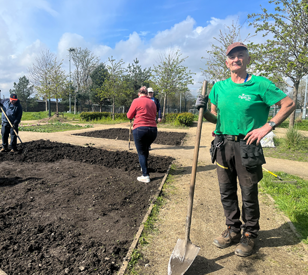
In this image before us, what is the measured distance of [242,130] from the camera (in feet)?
7.68

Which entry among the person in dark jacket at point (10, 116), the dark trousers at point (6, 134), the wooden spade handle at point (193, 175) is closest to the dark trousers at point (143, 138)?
the wooden spade handle at point (193, 175)

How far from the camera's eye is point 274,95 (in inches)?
87.4

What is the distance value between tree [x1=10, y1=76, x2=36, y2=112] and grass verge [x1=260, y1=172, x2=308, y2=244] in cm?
3339

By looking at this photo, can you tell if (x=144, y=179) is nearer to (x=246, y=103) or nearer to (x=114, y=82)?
(x=246, y=103)

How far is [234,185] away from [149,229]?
1268 mm

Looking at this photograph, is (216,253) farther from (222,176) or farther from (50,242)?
(50,242)

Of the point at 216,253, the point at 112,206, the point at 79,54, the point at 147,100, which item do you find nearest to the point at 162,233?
the point at 216,253

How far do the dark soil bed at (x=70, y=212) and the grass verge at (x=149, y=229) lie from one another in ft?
0.44

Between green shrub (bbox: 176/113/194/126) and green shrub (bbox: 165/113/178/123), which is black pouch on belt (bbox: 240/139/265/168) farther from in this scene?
green shrub (bbox: 165/113/178/123)

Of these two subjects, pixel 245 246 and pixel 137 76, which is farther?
pixel 137 76

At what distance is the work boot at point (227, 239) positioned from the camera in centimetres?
259

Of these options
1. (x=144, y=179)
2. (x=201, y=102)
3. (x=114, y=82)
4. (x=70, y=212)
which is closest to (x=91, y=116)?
(x=114, y=82)

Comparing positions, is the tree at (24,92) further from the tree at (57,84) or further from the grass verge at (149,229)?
the grass verge at (149,229)

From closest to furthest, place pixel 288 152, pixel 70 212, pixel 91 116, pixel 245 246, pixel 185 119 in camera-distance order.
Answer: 1. pixel 245 246
2. pixel 70 212
3. pixel 288 152
4. pixel 185 119
5. pixel 91 116
